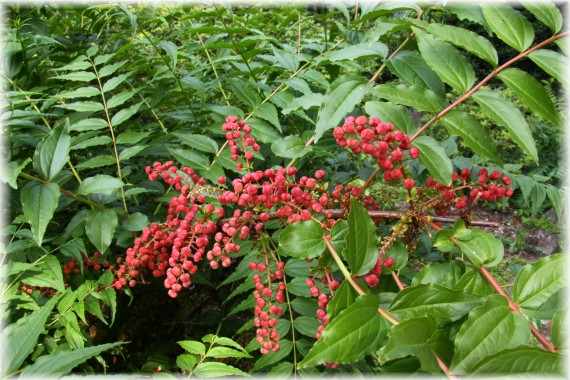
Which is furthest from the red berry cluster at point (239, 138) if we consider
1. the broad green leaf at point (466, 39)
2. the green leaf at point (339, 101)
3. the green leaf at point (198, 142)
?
the broad green leaf at point (466, 39)

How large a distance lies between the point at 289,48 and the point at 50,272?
125 centimetres

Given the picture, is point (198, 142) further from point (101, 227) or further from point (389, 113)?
point (389, 113)

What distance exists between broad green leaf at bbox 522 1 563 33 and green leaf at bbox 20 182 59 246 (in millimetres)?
1400

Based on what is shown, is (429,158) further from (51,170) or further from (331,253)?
(51,170)

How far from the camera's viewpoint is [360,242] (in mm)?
1026

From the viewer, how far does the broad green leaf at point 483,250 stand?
109cm

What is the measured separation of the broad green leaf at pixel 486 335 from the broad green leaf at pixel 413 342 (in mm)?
46

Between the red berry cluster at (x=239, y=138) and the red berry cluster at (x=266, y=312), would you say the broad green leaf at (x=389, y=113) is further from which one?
the red berry cluster at (x=266, y=312)

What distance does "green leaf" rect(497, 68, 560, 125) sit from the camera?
1135 millimetres

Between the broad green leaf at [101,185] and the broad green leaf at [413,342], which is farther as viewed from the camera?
the broad green leaf at [101,185]

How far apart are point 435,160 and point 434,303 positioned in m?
0.38

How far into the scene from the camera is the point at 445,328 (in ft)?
3.11

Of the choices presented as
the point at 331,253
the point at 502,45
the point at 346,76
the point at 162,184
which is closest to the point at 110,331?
the point at 162,184

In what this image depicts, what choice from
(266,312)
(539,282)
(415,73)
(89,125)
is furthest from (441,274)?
(89,125)
